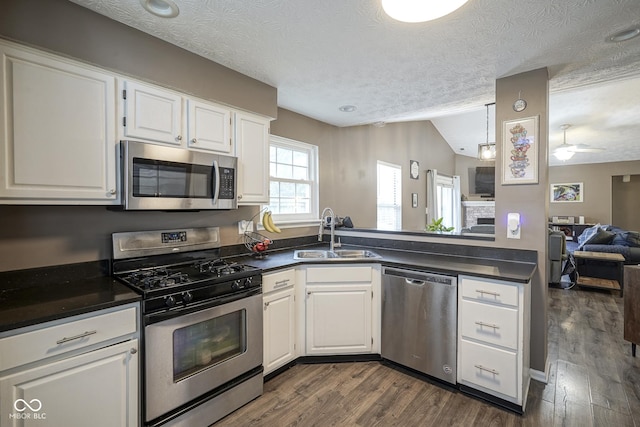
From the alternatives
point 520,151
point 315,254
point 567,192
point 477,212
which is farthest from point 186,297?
point 567,192

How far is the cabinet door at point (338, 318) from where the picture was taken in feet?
8.45

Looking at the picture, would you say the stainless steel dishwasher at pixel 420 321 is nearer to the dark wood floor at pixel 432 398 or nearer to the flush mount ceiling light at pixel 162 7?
the dark wood floor at pixel 432 398

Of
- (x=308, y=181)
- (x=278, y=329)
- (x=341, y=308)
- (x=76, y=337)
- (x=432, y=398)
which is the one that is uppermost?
(x=308, y=181)

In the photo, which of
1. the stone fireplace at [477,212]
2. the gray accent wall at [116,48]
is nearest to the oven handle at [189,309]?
the gray accent wall at [116,48]

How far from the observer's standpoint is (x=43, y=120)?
5.13ft

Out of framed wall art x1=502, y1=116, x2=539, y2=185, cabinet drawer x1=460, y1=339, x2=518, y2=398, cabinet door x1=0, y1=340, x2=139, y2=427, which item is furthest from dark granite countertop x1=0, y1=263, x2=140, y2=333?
framed wall art x1=502, y1=116, x2=539, y2=185

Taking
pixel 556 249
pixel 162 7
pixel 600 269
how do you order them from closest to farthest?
pixel 162 7
pixel 556 249
pixel 600 269

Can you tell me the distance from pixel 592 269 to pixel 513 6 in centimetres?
510

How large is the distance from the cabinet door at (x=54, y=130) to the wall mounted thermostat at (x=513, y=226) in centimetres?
283

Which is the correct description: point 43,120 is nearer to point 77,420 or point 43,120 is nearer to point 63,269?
point 63,269

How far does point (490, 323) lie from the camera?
204 centimetres

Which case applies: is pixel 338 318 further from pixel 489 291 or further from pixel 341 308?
pixel 489 291

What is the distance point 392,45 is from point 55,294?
246 cm

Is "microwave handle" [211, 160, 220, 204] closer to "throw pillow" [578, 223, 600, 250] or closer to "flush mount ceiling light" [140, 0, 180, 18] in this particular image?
"flush mount ceiling light" [140, 0, 180, 18]
